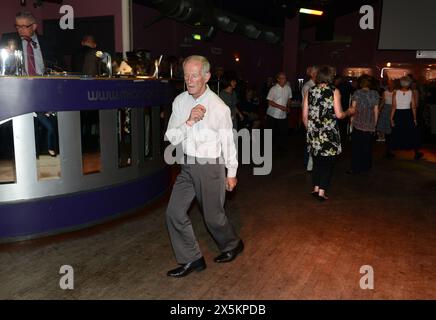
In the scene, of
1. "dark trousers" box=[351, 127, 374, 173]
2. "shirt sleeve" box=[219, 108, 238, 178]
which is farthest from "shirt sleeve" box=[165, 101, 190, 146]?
"dark trousers" box=[351, 127, 374, 173]

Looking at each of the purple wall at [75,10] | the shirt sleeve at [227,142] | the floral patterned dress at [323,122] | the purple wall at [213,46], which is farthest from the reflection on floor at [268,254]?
the purple wall at [213,46]

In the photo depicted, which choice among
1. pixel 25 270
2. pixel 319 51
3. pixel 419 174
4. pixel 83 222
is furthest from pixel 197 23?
pixel 319 51

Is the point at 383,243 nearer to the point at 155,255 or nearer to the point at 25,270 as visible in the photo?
the point at 155,255

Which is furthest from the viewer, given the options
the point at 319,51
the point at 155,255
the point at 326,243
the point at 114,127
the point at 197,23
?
the point at 319,51

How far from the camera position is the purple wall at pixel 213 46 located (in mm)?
11641

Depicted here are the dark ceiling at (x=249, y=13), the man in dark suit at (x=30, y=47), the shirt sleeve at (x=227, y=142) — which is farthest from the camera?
the dark ceiling at (x=249, y=13)

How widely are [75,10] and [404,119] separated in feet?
22.9

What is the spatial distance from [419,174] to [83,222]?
540cm

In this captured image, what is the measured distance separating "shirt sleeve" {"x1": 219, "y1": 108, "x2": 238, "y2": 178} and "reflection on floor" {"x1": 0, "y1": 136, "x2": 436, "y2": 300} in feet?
2.74

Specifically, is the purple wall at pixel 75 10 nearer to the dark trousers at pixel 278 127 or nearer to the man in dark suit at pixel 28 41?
the dark trousers at pixel 278 127

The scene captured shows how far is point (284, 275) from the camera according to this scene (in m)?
3.33

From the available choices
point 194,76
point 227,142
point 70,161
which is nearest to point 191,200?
point 227,142

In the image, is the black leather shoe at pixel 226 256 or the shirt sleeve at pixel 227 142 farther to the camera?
the black leather shoe at pixel 226 256

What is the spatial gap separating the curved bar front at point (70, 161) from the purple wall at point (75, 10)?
14.1 ft
